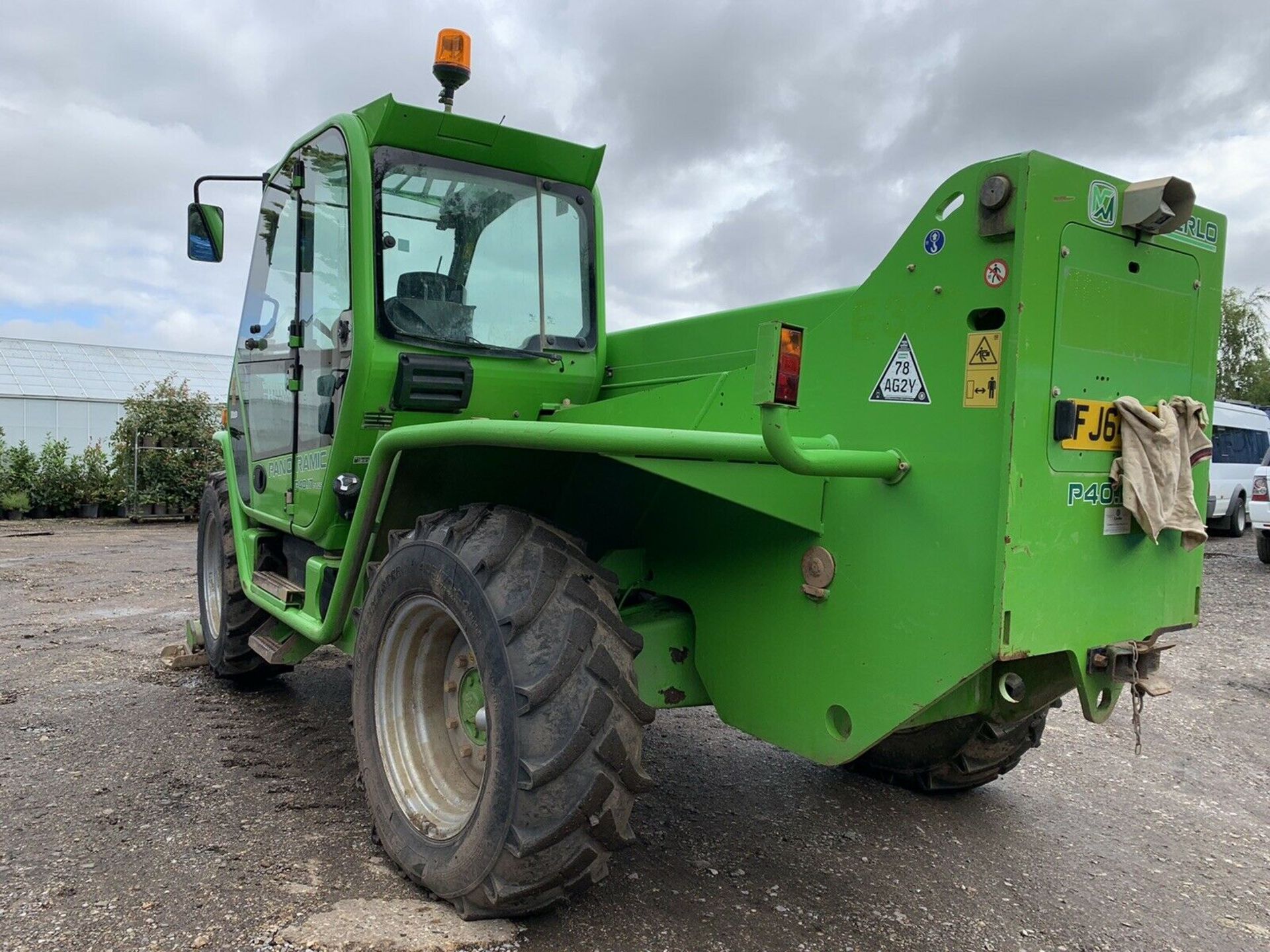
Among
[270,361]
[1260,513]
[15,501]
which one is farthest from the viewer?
[15,501]

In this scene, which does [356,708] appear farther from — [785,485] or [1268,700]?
[1268,700]

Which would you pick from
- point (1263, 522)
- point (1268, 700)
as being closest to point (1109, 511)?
point (1268, 700)

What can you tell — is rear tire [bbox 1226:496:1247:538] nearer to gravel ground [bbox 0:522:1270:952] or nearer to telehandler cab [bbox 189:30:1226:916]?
gravel ground [bbox 0:522:1270:952]

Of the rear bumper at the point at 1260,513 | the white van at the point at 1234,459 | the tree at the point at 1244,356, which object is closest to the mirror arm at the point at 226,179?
the rear bumper at the point at 1260,513

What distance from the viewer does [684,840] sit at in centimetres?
308

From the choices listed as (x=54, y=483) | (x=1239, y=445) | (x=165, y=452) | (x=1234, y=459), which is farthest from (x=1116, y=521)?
(x=54, y=483)

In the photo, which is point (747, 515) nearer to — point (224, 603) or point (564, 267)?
point (564, 267)

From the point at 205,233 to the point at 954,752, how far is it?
4048 millimetres

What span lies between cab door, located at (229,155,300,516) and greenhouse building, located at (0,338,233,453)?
15814mm

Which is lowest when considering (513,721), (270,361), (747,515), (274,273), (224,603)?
(224,603)

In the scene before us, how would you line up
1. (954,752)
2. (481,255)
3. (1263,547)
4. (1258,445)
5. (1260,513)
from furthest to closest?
(1258,445) < (1263,547) < (1260,513) < (481,255) < (954,752)

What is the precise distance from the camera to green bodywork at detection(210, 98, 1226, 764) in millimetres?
2047

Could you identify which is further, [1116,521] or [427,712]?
[427,712]

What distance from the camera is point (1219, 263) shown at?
247cm
